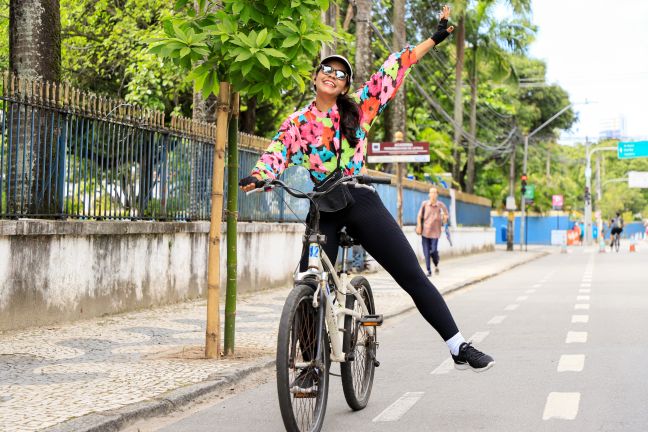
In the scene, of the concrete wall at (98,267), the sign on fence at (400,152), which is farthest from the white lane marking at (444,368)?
the sign on fence at (400,152)

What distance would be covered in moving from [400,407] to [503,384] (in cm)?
117

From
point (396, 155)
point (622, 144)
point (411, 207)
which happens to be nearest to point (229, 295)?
point (396, 155)

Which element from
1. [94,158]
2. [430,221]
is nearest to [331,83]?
[94,158]

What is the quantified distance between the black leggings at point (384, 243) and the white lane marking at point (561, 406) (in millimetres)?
760

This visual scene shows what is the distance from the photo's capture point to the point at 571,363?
8.38 metres

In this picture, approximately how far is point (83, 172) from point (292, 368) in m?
6.67

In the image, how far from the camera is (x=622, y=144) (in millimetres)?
61719

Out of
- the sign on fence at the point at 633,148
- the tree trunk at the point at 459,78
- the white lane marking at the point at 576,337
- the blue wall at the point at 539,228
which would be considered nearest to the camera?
the white lane marking at the point at 576,337

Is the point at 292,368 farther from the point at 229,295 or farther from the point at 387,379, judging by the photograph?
the point at 229,295

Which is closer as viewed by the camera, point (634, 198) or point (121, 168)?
point (121, 168)

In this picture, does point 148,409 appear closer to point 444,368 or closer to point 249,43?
point 249,43

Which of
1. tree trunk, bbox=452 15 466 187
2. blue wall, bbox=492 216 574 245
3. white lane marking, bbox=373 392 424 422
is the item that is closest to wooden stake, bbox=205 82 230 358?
white lane marking, bbox=373 392 424 422

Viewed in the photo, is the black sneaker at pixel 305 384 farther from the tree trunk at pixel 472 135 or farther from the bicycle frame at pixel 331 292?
the tree trunk at pixel 472 135

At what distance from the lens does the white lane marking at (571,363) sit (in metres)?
8.04
